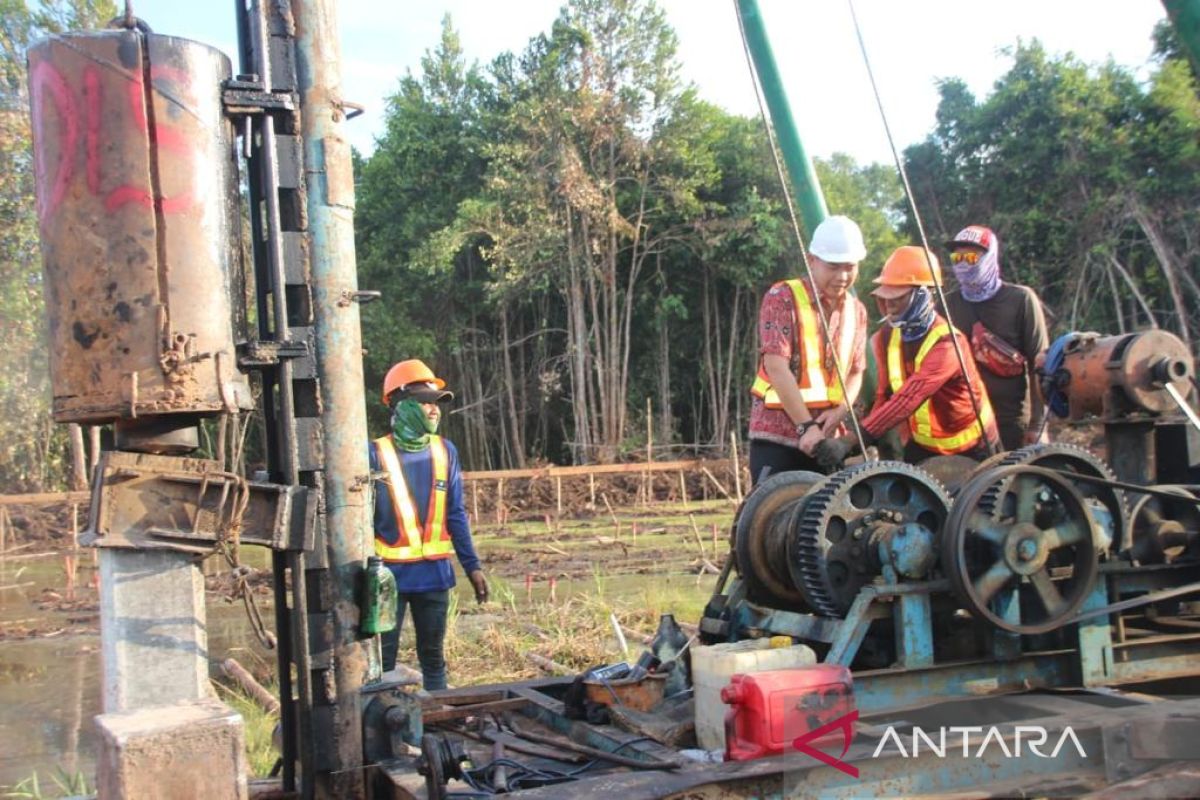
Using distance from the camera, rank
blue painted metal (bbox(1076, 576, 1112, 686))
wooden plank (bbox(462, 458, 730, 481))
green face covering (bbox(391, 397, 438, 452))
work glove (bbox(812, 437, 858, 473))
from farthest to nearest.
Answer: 1. wooden plank (bbox(462, 458, 730, 481))
2. green face covering (bbox(391, 397, 438, 452))
3. work glove (bbox(812, 437, 858, 473))
4. blue painted metal (bbox(1076, 576, 1112, 686))

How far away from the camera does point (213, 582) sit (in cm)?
1416

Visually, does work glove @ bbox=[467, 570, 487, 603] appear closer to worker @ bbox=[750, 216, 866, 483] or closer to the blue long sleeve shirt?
the blue long sleeve shirt

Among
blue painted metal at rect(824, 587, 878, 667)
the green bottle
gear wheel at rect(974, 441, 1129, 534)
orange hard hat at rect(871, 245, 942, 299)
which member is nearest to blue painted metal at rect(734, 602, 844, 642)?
blue painted metal at rect(824, 587, 878, 667)

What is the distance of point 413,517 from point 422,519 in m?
0.06

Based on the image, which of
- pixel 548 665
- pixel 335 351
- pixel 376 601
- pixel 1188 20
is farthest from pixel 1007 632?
pixel 548 665

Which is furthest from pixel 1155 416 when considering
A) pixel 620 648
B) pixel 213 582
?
pixel 213 582

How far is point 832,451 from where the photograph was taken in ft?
15.5

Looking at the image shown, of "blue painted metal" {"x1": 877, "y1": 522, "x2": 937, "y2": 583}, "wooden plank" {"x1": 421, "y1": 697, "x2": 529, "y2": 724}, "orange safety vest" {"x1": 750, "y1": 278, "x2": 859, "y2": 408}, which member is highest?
"orange safety vest" {"x1": 750, "y1": 278, "x2": 859, "y2": 408}

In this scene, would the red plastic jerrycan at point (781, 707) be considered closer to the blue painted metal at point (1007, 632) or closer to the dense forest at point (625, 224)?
the blue painted metal at point (1007, 632)

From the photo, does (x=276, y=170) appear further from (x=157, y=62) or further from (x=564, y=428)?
(x=564, y=428)

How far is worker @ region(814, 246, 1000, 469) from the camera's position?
4832mm

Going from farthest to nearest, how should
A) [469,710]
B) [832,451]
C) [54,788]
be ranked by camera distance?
[54,788] < [832,451] < [469,710]

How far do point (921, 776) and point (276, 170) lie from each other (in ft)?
8.80

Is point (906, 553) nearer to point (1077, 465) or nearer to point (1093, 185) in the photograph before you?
point (1077, 465)
